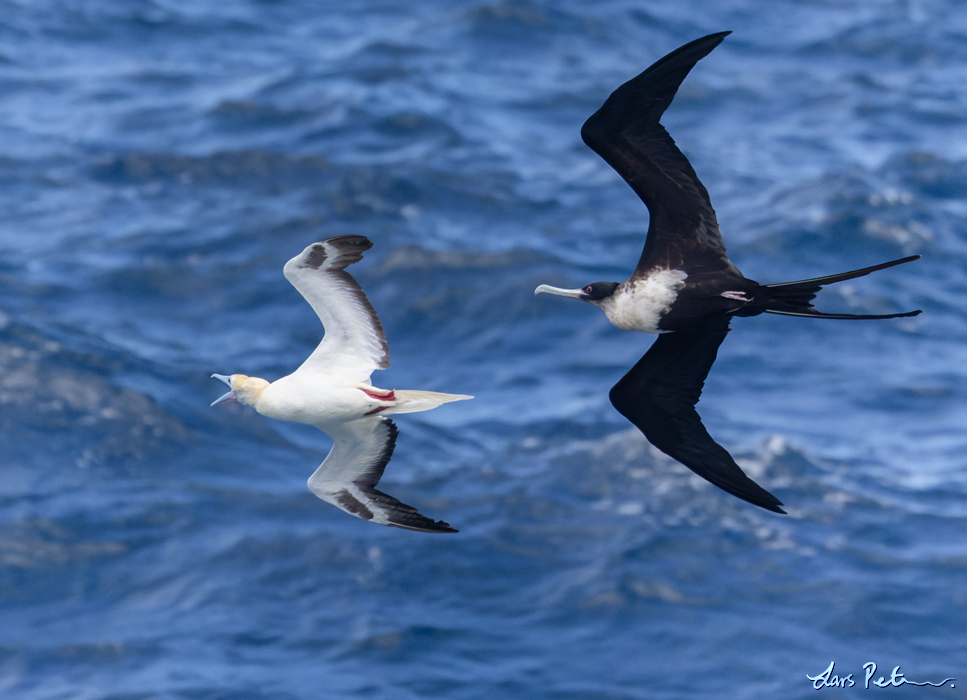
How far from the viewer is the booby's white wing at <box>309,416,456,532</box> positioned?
30.5ft

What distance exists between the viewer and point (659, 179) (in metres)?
8.66

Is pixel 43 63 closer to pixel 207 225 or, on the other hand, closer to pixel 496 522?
pixel 207 225

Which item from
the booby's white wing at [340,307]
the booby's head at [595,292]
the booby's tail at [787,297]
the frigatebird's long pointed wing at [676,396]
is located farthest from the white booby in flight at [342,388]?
the booby's tail at [787,297]

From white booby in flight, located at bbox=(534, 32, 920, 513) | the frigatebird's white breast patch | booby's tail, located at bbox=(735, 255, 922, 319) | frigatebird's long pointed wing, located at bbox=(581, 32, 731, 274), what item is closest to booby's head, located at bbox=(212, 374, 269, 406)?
white booby in flight, located at bbox=(534, 32, 920, 513)

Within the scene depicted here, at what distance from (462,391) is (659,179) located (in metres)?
17.1

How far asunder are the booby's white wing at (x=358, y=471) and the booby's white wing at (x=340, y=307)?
541 millimetres

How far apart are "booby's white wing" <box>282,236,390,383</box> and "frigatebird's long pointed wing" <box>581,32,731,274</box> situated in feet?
6.60

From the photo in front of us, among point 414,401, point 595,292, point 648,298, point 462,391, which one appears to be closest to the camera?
point 648,298

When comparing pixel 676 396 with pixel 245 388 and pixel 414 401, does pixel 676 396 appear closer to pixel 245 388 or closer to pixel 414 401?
pixel 414 401

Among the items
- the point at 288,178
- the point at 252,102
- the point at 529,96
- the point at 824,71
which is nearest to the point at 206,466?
the point at 288,178

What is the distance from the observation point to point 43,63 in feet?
121

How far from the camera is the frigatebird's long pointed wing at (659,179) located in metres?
8.55

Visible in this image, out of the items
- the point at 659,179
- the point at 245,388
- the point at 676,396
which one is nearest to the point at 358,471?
the point at 245,388

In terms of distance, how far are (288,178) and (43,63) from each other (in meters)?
11.8
